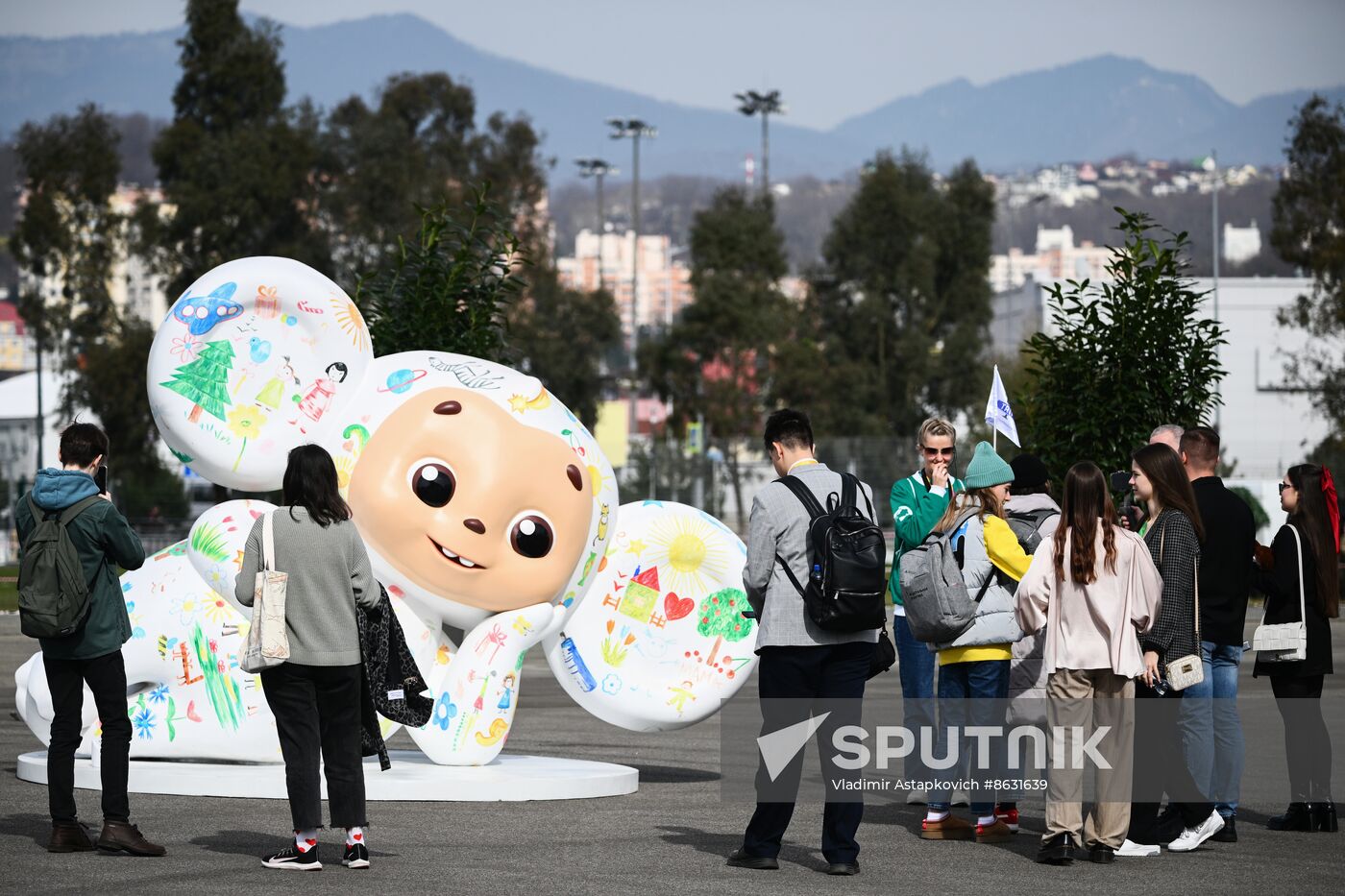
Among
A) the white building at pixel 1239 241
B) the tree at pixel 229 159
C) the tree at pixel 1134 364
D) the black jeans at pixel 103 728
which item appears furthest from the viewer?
the white building at pixel 1239 241

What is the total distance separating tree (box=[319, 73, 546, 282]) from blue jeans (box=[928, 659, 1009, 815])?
Answer: 3309cm

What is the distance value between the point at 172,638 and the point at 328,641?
9.48 feet

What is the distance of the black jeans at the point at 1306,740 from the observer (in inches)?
365

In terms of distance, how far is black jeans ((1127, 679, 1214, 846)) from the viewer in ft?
28.5

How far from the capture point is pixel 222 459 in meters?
10.2

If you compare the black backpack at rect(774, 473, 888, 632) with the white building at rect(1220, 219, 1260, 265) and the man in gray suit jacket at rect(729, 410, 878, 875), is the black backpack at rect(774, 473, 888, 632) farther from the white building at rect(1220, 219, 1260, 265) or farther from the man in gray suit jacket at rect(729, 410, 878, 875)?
the white building at rect(1220, 219, 1260, 265)

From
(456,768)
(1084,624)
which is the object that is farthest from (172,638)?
(1084,624)

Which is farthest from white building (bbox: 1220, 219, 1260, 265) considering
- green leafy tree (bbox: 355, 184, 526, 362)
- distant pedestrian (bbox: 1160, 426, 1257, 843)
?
distant pedestrian (bbox: 1160, 426, 1257, 843)

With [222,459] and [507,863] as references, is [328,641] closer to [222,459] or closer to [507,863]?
[507,863]

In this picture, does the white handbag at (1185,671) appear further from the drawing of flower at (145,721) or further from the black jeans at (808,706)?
the drawing of flower at (145,721)

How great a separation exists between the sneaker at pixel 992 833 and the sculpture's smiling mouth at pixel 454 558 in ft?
10.1

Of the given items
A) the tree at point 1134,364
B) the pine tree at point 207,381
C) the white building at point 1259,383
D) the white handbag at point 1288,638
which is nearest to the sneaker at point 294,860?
the pine tree at point 207,381

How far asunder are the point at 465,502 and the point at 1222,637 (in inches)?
158

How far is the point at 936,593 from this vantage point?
8.47 meters
